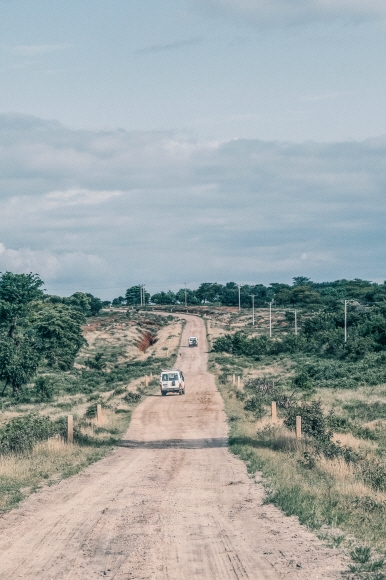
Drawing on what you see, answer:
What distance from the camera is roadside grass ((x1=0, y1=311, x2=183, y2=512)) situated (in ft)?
58.9

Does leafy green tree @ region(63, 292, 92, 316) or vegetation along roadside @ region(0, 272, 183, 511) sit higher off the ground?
leafy green tree @ region(63, 292, 92, 316)

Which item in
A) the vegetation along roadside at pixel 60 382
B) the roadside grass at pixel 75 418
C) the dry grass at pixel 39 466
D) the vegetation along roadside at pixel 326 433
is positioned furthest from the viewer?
the vegetation along roadside at pixel 60 382

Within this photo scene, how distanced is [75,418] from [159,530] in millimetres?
22408

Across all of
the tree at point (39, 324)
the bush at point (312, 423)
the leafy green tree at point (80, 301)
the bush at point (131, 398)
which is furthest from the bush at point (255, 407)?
the leafy green tree at point (80, 301)

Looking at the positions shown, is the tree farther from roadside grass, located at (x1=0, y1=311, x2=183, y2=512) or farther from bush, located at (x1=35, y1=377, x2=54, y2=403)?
bush, located at (x1=35, y1=377, x2=54, y2=403)

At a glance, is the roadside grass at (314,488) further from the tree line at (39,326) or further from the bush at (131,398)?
the tree line at (39,326)

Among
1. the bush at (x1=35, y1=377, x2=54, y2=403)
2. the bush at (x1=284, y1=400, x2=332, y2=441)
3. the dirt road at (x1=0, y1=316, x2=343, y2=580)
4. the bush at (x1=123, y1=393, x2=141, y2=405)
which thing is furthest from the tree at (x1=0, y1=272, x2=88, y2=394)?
the dirt road at (x1=0, y1=316, x2=343, y2=580)

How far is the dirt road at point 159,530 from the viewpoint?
948 centimetres

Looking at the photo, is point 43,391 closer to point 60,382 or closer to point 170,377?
point 170,377

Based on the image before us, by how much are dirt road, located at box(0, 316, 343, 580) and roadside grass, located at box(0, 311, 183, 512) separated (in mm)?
804

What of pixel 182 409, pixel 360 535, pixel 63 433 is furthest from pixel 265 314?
pixel 360 535

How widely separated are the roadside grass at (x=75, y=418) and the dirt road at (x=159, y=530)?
804 mm

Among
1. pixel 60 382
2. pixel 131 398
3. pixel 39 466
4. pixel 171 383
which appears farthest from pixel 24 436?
pixel 60 382

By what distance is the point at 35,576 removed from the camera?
9250mm
